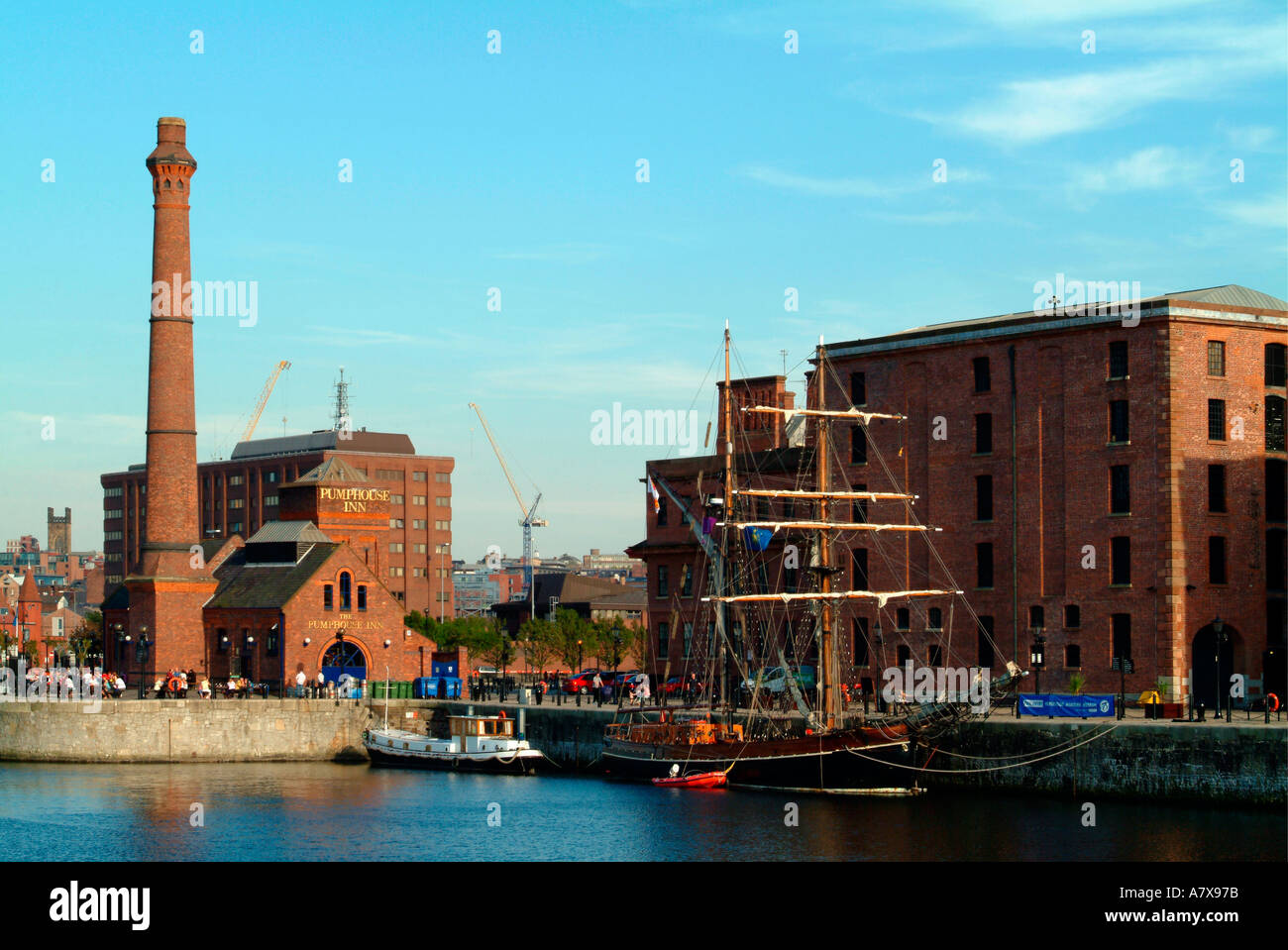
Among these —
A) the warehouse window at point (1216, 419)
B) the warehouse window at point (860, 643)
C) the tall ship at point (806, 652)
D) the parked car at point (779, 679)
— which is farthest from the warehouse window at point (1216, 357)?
the parked car at point (779, 679)

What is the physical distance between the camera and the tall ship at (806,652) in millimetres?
60656

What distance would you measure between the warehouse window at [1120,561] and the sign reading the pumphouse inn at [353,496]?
43.1m

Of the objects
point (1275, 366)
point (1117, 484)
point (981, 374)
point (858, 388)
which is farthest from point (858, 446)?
point (1275, 366)

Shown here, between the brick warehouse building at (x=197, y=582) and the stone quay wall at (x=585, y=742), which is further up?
the brick warehouse building at (x=197, y=582)

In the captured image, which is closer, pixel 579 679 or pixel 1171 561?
pixel 1171 561

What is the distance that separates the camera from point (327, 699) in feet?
258

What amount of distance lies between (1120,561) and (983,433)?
28.9ft

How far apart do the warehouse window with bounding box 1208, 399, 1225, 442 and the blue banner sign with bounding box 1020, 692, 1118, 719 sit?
50.2ft

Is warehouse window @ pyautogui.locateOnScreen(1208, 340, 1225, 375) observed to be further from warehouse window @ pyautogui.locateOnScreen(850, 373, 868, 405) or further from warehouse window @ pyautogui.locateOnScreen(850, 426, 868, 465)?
warehouse window @ pyautogui.locateOnScreen(850, 373, 868, 405)

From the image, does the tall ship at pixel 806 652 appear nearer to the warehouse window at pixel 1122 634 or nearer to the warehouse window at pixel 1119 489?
the warehouse window at pixel 1122 634

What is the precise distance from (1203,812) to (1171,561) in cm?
Answer: 1902

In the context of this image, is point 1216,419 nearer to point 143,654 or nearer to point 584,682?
point 584,682
